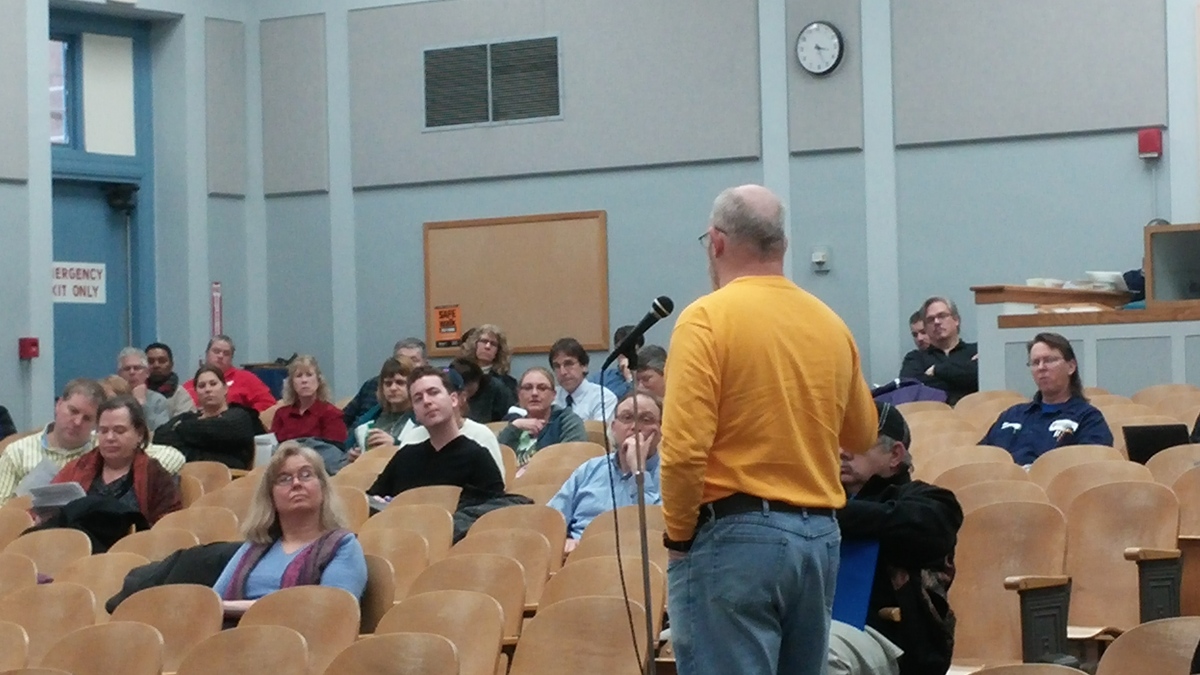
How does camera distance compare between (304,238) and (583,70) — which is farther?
(304,238)

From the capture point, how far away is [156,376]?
36.7 feet

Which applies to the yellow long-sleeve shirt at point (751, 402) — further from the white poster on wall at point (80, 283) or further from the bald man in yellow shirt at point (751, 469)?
the white poster on wall at point (80, 283)

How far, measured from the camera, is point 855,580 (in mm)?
3984

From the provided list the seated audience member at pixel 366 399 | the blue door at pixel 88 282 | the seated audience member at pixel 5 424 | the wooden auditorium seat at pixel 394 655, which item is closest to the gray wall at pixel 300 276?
the blue door at pixel 88 282

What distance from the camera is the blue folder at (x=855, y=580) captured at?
3936 mm

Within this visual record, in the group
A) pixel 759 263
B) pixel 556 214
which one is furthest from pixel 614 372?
pixel 759 263

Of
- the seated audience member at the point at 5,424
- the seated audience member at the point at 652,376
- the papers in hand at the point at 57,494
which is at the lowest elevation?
the papers in hand at the point at 57,494

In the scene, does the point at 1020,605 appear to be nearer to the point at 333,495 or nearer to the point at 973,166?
the point at 333,495

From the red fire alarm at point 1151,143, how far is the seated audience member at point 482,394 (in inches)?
170

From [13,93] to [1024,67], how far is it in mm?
6611

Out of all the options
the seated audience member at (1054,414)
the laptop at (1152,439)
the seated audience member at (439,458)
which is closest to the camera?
the laptop at (1152,439)

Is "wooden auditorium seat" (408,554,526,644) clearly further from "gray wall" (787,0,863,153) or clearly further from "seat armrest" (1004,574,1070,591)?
"gray wall" (787,0,863,153)

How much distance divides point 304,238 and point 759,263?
1045cm

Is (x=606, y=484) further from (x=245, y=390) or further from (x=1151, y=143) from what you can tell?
(x=1151, y=143)
